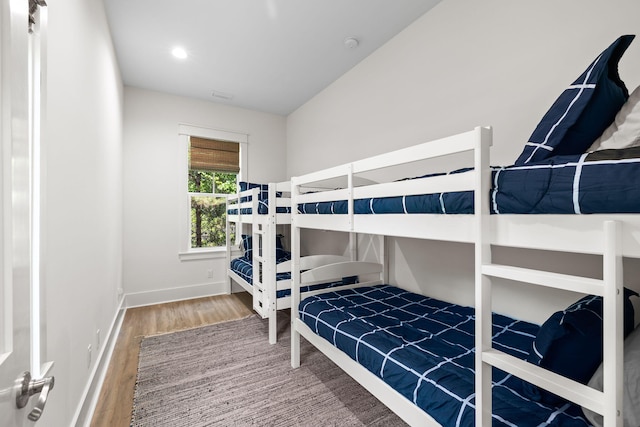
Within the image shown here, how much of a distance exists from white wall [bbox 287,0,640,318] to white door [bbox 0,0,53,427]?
2116 millimetres

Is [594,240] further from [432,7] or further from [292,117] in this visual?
[292,117]

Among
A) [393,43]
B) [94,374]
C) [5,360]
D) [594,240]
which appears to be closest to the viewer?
[5,360]

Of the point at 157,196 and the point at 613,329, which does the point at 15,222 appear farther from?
the point at 157,196

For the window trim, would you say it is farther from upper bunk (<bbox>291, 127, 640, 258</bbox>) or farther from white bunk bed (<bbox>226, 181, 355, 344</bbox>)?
upper bunk (<bbox>291, 127, 640, 258</bbox>)

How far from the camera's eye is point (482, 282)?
0.92 metres

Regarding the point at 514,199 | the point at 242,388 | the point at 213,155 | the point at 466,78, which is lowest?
the point at 242,388

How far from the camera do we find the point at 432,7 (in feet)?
7.18

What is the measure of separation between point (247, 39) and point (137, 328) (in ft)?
9.76

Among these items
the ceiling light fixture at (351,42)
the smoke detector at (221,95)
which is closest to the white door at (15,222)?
the ceiling light fixture at (351,42)

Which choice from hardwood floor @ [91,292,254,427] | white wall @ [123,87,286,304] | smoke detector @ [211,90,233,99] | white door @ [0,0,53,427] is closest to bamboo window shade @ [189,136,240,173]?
white wall @ [123,87,286,304]

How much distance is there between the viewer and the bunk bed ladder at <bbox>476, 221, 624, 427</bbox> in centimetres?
64

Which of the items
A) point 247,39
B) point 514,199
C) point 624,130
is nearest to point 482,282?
point 514,199

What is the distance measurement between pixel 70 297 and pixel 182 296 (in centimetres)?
250

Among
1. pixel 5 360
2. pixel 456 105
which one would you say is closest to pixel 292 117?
pixel 456 105
